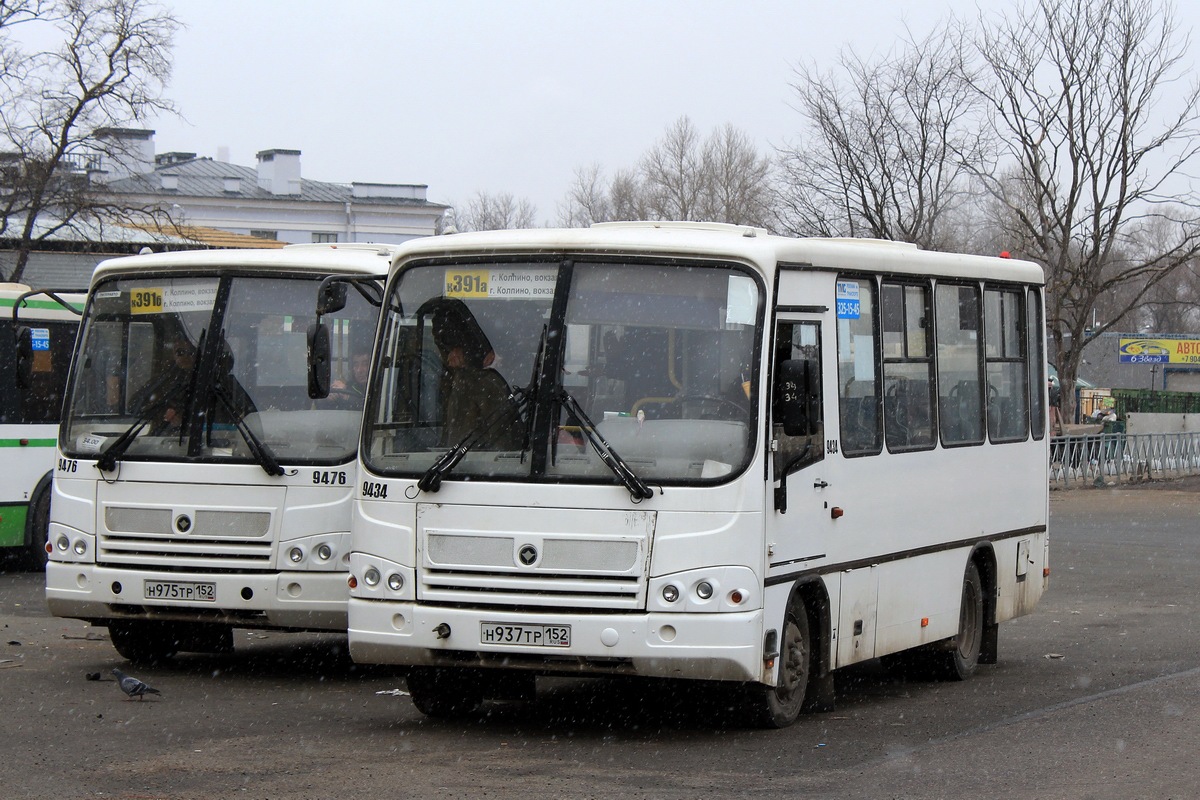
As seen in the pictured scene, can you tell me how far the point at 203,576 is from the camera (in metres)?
10.8

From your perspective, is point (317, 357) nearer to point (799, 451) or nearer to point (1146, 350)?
point (799, 451)

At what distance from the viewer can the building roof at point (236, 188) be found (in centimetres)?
7900

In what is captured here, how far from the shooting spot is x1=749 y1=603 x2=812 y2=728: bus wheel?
8977mm

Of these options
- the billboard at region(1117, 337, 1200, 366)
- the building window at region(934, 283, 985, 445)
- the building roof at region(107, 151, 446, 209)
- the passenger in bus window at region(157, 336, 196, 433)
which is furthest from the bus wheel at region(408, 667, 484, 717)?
the billboard at region(1117, 337, 1200, 366)

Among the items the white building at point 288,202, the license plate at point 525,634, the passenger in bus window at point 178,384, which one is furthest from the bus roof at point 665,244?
the white building at point 288,202

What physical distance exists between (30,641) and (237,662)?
1.92 meters

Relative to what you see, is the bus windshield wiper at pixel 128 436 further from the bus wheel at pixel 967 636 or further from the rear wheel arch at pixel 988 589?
the rear wheel arch at pixel 988 589

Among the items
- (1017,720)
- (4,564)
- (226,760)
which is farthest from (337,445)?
(4,564)

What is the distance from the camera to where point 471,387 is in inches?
348

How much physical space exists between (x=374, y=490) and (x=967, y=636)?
16.6 feet

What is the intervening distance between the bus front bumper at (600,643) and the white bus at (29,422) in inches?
396

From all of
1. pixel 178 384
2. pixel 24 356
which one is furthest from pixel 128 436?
pixel 24 356

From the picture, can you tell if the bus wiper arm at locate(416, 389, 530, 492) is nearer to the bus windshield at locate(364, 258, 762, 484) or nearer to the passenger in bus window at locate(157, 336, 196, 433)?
the bus windshield at locate(364, 258, 762, 484)

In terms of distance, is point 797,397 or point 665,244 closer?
point 797,397
